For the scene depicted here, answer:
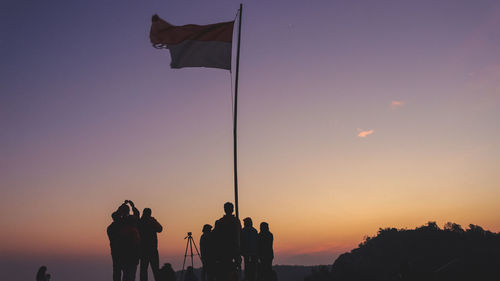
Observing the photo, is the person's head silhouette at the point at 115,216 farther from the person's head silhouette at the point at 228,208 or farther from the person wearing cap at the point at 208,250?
the person's head silhouette at the point at 228,208

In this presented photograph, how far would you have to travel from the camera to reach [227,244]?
8352 mm

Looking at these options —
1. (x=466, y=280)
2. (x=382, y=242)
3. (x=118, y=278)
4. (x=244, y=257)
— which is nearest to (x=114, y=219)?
(x=118, y=278)

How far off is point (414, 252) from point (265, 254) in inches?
4295

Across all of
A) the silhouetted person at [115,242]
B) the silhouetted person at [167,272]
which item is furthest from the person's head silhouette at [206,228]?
the silhouetted person at [167,272]

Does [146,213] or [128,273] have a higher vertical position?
[146,213]

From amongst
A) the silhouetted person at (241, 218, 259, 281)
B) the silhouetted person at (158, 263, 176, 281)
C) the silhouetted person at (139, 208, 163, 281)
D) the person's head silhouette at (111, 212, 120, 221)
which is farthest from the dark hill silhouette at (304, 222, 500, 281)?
the person's head silhouette at (111, 212, 120, 221)

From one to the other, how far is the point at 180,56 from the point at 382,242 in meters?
129

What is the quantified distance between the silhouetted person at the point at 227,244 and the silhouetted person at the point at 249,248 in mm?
1013

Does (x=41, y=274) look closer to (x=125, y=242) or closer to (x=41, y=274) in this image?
(x=41, y=274)

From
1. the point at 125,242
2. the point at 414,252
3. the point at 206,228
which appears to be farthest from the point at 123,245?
the point at 414,252

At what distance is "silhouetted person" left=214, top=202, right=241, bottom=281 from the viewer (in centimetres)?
830

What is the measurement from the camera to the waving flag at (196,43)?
1045cm

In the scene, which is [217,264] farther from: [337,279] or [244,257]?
[337,279]

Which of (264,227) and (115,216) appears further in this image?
(264,227)
